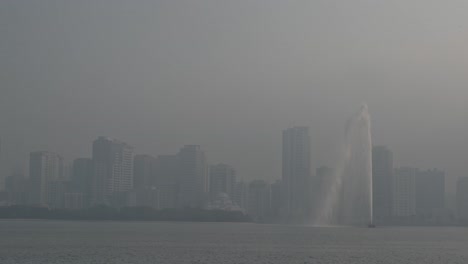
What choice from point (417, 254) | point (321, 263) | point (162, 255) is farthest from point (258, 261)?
point (417, 254)

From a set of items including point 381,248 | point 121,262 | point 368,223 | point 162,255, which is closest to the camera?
point 121,262

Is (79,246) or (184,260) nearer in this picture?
(184,260)

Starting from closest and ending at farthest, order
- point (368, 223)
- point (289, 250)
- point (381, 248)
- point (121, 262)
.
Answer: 1. point (121, 262)
2. point (289, 250)
3. point (381, 248)
4. point (368, 223)

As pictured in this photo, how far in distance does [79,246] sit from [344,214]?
62.6 m

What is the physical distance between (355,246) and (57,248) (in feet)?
102

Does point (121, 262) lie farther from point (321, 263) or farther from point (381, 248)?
point (381, 248)

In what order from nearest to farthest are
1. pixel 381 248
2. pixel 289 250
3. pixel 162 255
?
pixel 162 255, pixel 289 250, pixel 381 248

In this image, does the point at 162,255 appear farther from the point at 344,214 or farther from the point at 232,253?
the point at 344,214

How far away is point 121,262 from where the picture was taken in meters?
56.8

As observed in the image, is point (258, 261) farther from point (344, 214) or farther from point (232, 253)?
point (344, 214)

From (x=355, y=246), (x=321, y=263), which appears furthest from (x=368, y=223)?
(x=321, y=263)

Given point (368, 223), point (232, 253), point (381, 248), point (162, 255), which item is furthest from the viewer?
point (368, 223)

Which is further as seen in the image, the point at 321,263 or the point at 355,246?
the point at 355,246

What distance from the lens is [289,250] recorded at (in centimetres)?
7406
